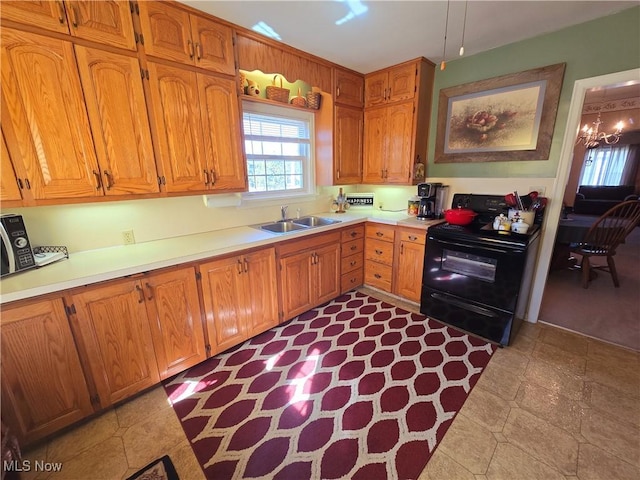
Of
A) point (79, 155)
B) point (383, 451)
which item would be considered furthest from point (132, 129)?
point (383, 451)

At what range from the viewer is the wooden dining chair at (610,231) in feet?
9.83

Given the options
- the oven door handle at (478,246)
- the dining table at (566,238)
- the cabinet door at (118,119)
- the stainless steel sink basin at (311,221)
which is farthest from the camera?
the dining table at (566,238)

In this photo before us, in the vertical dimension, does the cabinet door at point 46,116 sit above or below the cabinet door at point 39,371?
above

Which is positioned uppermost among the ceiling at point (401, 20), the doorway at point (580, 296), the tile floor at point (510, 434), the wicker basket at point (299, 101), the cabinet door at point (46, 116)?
the ceiling at point (401, 20)

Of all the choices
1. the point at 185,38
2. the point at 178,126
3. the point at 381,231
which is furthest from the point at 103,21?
the point at 381,231

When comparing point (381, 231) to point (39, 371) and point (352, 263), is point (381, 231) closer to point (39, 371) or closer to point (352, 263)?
point (352, 263)

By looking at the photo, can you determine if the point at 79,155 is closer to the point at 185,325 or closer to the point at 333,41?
the point at 185,325

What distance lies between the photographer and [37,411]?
142 cm

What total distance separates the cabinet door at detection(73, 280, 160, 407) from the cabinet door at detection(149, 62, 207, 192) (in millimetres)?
787

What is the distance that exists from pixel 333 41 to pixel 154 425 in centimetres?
315

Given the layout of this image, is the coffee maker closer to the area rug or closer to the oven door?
the oven door

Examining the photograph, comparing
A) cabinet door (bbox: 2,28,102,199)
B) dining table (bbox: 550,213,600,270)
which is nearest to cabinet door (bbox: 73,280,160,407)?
cabinet door (bbox: 2,28,102,199)

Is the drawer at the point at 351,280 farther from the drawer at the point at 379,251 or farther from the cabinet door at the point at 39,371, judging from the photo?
the cabinet door at the point at 39,371

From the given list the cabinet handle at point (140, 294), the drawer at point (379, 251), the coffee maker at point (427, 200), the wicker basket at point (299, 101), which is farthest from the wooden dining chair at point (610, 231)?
the cabinet handle at point (140, 294)
